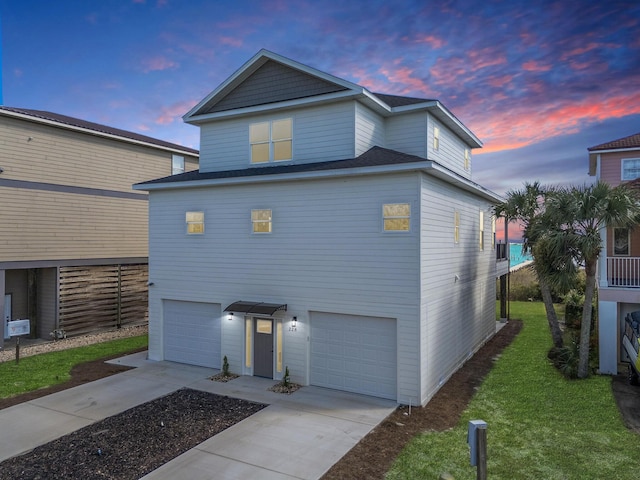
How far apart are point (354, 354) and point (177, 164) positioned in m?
16.3

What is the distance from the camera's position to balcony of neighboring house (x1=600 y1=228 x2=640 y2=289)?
13008mm

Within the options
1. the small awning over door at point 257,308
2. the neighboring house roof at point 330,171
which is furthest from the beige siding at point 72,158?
the small awning over door at point 257,308

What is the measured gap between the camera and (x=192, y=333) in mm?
14289

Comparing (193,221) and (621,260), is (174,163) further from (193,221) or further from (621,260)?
(621,260)

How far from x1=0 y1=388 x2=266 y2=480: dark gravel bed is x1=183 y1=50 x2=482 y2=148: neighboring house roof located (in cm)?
885

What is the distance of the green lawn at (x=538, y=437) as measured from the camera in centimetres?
734

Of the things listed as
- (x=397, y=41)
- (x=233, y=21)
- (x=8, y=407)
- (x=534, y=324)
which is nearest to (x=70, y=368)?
(x=8, y=407)

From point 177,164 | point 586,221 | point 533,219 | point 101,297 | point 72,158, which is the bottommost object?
point 101,297

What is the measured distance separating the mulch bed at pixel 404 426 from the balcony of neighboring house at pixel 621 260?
186 inches

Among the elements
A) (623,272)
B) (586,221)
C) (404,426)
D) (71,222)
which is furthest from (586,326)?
(71,222)

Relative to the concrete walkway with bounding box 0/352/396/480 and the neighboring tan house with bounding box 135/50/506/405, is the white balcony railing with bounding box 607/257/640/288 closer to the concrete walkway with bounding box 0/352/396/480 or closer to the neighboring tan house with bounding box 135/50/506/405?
the neighboring tan house with bounding box 135/50/506/405

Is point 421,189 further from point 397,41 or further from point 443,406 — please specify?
point 397,41

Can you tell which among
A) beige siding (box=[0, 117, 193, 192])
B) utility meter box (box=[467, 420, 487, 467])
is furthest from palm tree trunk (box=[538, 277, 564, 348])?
beige siding (box=[0, 117, 193, 192])

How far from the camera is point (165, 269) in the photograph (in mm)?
14703
